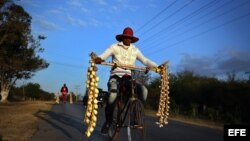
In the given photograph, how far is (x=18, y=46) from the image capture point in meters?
52.6

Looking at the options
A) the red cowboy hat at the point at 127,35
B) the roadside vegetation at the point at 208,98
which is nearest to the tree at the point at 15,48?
the roadside vegetation at the point at 208,98

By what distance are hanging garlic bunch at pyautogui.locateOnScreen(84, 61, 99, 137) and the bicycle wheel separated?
713 mm

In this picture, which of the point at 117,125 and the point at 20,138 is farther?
the point at 20,138

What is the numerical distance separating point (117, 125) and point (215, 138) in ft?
15.2

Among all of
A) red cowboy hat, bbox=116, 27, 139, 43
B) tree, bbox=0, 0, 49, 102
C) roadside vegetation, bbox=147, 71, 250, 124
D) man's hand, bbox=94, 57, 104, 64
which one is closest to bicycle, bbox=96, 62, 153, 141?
man's hand, bbox=94, 57, 104, 64

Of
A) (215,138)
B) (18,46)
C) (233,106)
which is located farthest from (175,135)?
(18,46)

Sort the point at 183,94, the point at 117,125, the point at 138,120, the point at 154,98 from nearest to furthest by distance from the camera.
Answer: the point at 138,120 < the point at 117,125 < the point at 183,94 < the point at 154,98

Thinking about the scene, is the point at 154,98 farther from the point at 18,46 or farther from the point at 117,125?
the point at 117,125

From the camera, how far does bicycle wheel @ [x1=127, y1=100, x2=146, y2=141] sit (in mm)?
8773

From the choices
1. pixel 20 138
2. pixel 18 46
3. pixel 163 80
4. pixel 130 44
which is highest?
pixel 18 46

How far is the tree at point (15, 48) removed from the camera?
151 ft

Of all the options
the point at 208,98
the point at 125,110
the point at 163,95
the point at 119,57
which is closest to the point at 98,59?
the point at 119,57

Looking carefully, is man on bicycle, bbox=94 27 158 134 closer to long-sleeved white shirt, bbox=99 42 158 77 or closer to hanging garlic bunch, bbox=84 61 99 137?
long-sleeved white shirt, bbox=99 42 158 77

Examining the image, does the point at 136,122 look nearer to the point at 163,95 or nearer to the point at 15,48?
the point at 163,95
